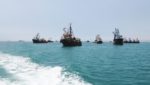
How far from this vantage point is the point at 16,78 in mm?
24953

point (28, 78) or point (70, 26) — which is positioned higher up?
point (70, 26)

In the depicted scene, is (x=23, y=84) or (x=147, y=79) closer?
(x=23, y=84)

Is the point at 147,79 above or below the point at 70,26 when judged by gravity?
below

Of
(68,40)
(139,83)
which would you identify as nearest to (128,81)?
(139,83)

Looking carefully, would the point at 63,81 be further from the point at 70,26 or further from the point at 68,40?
the point at 70,26

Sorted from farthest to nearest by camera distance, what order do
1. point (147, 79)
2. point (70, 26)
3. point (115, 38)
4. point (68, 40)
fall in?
point (115, 38) → point (70, 26) → point (68, 40) → point (147, 79)

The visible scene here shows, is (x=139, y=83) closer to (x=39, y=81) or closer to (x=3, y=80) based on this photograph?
(x=39, y=81)

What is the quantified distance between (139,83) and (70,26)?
105470 mm

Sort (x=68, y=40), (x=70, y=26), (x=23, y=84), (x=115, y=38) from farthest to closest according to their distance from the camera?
(x=115, y=38) → (x=70, y=26) → (x=68, y=40) → (x=23, y=84)

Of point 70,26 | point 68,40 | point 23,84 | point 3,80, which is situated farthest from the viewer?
point 70,26

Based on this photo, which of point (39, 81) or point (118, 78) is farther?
point (118, 78)

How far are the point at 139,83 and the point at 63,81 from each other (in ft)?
21.2

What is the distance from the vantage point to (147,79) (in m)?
26.0

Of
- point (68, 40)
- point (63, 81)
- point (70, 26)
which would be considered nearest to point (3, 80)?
point (63, 81)
